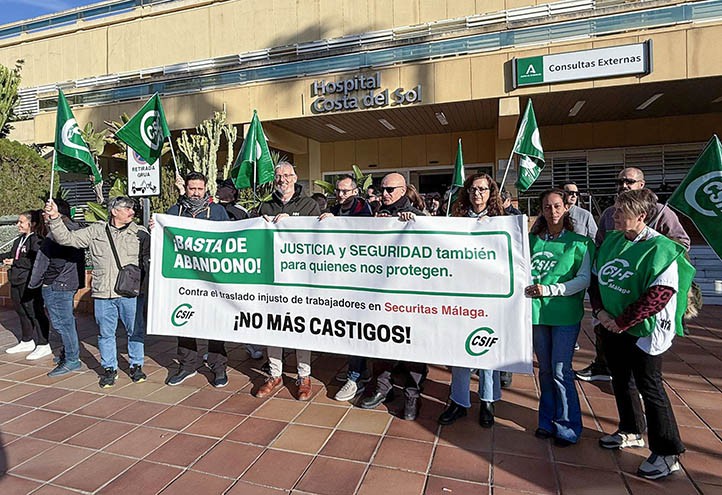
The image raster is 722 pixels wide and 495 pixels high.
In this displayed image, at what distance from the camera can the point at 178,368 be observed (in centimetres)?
458

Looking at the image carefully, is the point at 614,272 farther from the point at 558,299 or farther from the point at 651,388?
the point at 651,388

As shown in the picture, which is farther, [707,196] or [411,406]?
[411,406]

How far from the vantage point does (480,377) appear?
3309 mm

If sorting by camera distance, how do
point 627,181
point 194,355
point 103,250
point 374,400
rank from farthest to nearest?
point 194,355
point 103,250
point 374,400
point 627,181

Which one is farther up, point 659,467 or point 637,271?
point 637,271

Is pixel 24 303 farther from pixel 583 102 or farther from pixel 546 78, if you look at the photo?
pixel 583 102

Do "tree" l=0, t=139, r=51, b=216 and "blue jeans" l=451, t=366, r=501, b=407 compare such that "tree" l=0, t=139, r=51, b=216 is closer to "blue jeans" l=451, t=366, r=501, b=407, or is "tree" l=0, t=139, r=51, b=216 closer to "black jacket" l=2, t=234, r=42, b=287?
"black jacket" l=2, t=234, r=42, b=287

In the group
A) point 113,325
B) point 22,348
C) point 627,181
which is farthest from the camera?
point 22,348

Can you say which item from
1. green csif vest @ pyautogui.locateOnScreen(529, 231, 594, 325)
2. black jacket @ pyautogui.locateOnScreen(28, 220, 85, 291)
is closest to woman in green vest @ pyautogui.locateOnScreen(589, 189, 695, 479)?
green csif vest @ pyautogui.locateOnScreen(529, 231, 594, 325)

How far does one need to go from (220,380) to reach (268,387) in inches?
21.4

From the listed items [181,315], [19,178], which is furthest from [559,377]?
[19,178]

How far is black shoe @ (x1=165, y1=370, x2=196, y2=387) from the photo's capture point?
4.15 metres

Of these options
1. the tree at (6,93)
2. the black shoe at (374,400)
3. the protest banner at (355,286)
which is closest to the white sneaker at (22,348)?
the protest banner at (355,286)

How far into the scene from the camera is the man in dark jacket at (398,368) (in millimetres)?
3426
